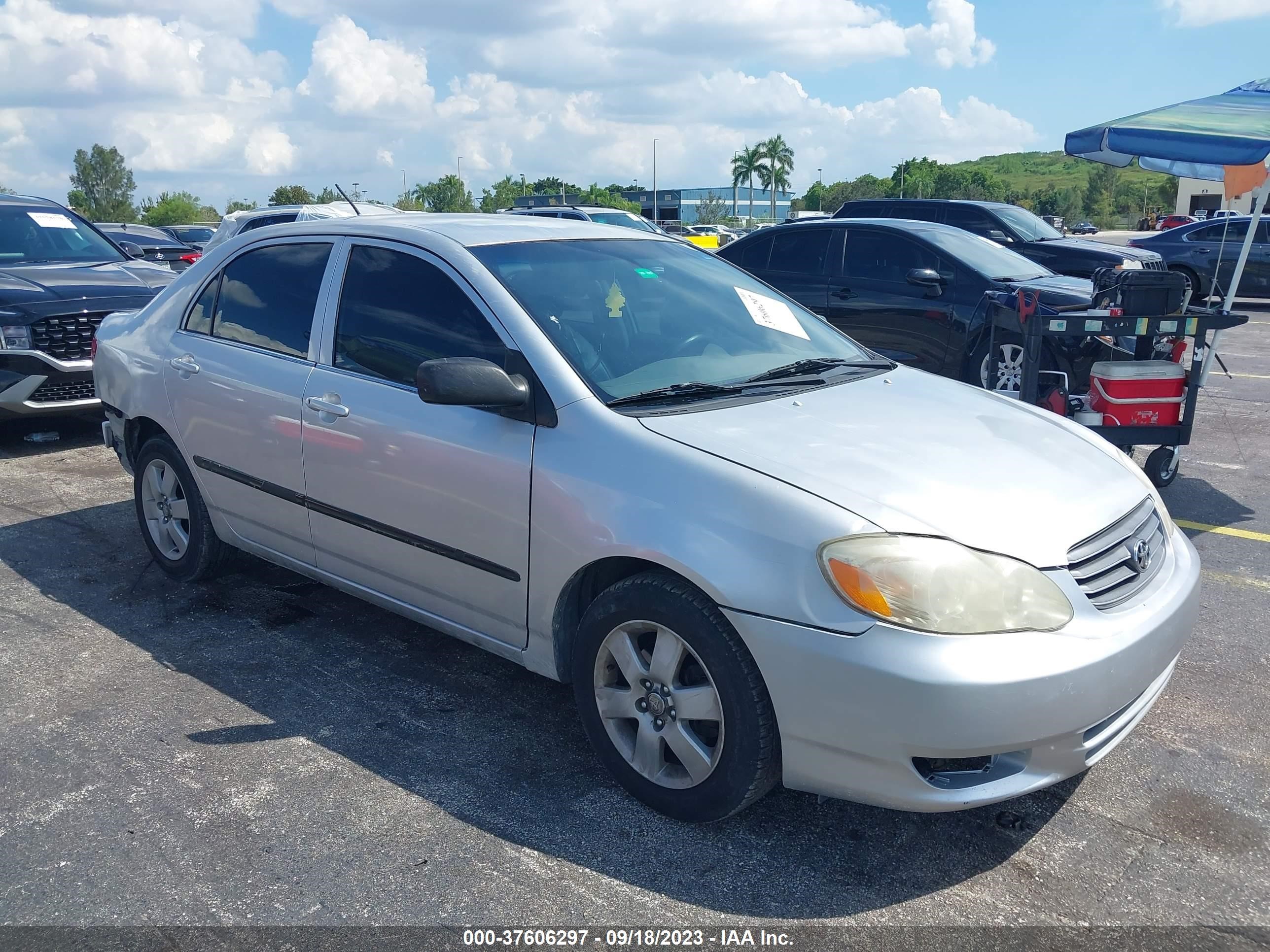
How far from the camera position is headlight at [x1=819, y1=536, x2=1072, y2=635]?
2492 millimetres

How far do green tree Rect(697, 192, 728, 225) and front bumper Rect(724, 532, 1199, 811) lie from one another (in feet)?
263

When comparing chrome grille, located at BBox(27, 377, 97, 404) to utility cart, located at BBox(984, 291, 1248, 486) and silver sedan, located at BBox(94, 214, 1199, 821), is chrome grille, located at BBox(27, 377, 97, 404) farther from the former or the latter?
utility cart, located at BBox(984, 291, 1248, 486)

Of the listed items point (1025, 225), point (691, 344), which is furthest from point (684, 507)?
point (1025, 225)

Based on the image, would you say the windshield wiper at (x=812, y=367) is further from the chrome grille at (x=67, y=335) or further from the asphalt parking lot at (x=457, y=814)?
the chrome grille at (x=67, y=335)

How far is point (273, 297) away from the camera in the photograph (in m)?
4.22

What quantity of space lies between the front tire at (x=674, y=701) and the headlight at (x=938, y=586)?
35cm

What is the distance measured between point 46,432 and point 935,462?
301 inches

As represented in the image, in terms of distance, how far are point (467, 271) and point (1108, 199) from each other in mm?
99411

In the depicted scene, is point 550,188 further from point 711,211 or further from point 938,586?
point 938,586

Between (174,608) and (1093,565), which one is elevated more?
(1093,565)

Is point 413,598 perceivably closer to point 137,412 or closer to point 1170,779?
point 137,412

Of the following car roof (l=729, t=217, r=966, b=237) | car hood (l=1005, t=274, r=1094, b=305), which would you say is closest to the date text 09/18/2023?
car hood (l=1005, t=274, r=1094, b=305)

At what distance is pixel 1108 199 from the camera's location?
90750 millimetres

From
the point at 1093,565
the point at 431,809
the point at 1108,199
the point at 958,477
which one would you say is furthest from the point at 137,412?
the point at 1108,199
